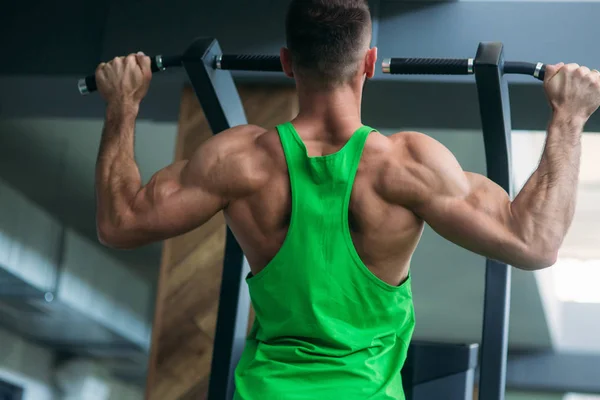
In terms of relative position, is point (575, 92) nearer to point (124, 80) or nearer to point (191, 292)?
point (124, 80)

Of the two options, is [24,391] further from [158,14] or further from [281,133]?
[281,133]

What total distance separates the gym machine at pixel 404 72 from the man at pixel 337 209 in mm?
182

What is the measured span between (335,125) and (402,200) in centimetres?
20

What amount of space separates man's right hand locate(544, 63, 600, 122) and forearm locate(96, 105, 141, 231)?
85 cm

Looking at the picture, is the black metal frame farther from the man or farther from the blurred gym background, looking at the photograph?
the blurred gym background

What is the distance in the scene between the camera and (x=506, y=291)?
2.10m

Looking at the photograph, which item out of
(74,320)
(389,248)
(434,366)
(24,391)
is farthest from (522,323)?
(389,248)

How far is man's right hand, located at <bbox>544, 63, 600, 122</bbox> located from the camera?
1.76 meters

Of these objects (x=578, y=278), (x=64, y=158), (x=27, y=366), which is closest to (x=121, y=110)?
(x=64, y=158)

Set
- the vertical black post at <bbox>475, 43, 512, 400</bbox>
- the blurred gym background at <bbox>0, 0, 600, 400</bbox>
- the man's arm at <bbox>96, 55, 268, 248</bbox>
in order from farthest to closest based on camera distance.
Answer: the blurred gym background at <bbox>0, 0, 600, 400</bbox> < the vertical black post at <bbox>475, 43, 512, 400</bbox> < the man's arm at <bbox>96, 55, 268, 248</bbox>

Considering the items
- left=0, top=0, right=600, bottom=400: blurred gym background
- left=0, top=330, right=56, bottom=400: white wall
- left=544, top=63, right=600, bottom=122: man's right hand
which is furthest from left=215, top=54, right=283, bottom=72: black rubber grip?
left=0, top=330, right=56, bottom=400: white wall

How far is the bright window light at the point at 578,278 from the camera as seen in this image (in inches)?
323

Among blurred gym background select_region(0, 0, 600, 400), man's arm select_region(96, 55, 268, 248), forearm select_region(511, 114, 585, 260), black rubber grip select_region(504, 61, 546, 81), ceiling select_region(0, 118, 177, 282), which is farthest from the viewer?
ceiling select_region(0, 118, 177, 282)

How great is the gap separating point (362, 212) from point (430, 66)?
0.44 metres
